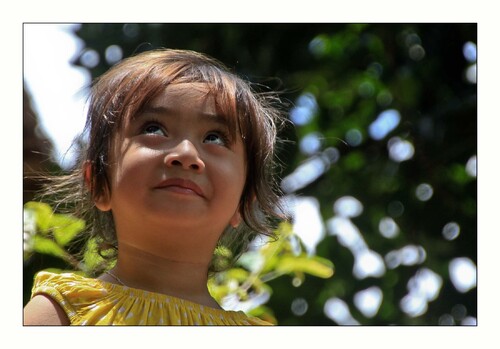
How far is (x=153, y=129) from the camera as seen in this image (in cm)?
101

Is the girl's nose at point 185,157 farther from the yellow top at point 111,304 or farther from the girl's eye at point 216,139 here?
the yellow top at point 111,304

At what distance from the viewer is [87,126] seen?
44.4 inches

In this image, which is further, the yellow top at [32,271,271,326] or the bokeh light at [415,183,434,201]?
the bokeh light at [415,183,434,201]

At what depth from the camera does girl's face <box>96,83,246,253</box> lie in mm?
982

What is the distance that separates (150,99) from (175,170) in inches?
4.0

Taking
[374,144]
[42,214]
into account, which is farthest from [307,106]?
[42,214]

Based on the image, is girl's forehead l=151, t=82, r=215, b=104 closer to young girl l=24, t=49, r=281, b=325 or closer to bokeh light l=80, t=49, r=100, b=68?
young girl l=24, t=49, r=281, b=325

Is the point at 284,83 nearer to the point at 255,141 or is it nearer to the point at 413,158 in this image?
the point at 413,158

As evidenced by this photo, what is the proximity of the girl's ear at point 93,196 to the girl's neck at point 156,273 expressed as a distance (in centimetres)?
6

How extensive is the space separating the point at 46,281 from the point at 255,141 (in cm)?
32

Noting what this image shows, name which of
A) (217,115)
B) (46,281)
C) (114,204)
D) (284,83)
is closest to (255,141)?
(217,115)

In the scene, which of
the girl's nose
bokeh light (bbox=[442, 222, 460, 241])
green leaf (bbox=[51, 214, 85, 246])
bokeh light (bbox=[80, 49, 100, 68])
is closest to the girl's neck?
→ the girl's nose

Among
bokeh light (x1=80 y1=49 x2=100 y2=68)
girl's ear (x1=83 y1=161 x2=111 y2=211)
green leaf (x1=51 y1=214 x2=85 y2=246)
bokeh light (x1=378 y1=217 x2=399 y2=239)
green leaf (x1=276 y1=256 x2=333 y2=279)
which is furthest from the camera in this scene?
bokeh light (x1=378 y1=217 x2=399 y2=239)

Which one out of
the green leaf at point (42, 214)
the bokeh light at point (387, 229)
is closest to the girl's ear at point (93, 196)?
the green leaf at point (42, 214)
